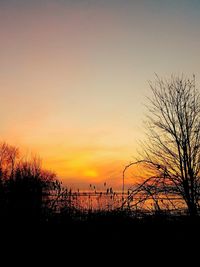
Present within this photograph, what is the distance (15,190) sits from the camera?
496 cm

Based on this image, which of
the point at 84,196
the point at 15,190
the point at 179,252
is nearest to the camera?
the point at 179,252

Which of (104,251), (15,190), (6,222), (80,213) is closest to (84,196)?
(15,190)

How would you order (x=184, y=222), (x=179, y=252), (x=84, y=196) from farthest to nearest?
(x=84, y=196)
(x=184, y=222)
(x=179, y=252)

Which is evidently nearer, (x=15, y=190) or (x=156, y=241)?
(x=156, y=241)

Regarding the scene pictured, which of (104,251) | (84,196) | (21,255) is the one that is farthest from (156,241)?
(84,196)

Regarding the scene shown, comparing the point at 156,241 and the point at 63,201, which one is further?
the point at 63,201

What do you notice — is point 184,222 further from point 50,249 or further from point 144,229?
point 50,249

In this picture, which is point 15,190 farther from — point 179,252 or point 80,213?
point 179,252

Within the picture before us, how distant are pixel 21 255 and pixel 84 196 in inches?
195

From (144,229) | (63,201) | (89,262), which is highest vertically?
(63,201)

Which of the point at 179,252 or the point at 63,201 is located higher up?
the point at 63,201

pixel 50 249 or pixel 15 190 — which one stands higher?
pixel 15 190

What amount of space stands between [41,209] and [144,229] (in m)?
1.51

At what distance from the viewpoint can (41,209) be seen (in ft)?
13.5
